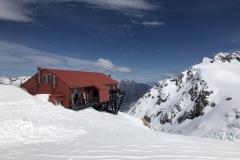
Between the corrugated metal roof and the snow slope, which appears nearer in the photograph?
the snow slope

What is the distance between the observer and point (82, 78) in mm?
49000

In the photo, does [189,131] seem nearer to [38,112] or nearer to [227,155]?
[38,112]

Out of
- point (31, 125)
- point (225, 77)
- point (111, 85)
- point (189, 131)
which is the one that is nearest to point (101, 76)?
point (111, 85)

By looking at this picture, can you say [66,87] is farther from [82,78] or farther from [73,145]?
[73,145]

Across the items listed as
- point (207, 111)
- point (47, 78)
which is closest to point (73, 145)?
point (47, 78)

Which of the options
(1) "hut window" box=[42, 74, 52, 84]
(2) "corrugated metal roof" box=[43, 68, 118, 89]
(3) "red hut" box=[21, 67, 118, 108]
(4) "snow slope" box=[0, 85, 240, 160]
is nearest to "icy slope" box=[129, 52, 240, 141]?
(2) "corrugated metal roof" box=[43, 68, 118, 89]

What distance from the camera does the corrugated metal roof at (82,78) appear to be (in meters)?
43.4

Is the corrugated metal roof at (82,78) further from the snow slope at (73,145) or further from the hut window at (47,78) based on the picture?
the snow slope at (73,145)

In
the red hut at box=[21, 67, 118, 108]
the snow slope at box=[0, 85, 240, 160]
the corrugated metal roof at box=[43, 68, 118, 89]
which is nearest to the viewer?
the snow slope at box=[0, 85, 240, 160]

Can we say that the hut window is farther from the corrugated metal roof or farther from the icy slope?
the icy slope

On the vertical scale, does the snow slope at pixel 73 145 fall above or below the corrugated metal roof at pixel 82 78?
below

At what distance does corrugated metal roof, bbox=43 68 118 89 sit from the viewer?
43.4m

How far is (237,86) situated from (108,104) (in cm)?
13562

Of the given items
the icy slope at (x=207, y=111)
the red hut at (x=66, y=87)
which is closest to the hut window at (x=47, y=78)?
the red hut at (x=66, y=87)
